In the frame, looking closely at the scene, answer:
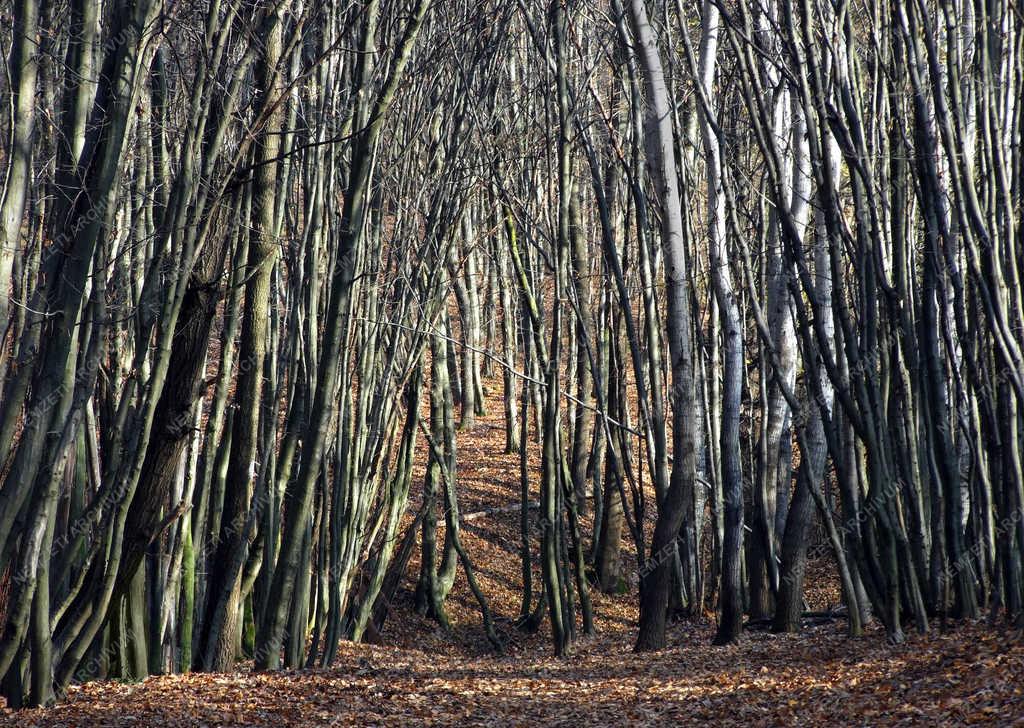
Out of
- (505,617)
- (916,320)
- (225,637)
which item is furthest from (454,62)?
(505,617)

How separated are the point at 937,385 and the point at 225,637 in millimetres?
5593

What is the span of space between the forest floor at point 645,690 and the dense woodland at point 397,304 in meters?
0.38

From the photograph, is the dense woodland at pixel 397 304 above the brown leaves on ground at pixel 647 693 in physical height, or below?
above

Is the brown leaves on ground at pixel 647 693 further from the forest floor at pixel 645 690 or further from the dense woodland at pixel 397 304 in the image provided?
the dense woodland at pixel 397 304

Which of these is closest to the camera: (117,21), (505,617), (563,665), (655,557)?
(117,21)

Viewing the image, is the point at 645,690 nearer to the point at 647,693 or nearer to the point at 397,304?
the point at 647,693

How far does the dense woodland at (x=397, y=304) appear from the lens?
18.7 ft

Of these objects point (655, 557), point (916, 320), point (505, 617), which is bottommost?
point (505, 617)

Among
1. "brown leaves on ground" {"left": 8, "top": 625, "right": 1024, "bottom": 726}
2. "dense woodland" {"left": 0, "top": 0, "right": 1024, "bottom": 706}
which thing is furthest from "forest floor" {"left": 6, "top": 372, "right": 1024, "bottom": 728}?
"dense woodland" {"left": 0, "top": 0, "right": 1024, "bottom": 706}

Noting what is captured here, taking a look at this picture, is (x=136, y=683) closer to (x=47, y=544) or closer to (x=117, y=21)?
(x=47, y=544)

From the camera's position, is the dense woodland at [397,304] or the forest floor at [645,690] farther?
the dense woodland at [397,304]

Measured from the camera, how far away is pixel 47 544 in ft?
18.1

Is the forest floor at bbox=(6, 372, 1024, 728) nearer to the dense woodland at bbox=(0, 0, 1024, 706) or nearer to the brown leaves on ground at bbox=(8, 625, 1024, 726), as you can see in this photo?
the brown leaves on ground at bbox=(8, 625, 1024, 726)

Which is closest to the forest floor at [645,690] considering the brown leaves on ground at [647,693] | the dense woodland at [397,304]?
the brown leaves on ground at [647,693]
